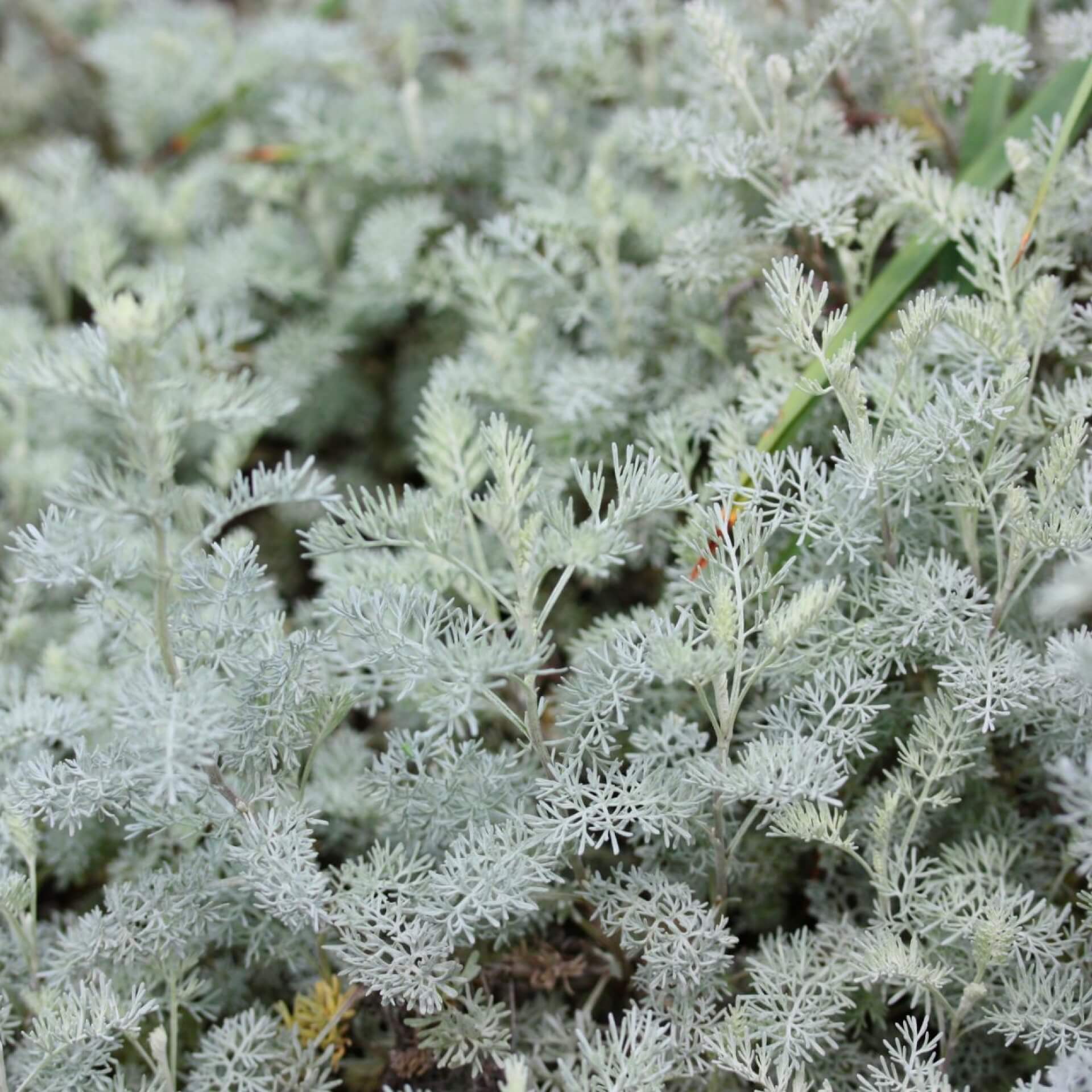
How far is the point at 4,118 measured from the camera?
5.56ft

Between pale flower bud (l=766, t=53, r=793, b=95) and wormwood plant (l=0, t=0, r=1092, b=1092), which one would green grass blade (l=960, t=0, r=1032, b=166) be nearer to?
wormwood plant (l=0, t=0, r=1092, b=1092)

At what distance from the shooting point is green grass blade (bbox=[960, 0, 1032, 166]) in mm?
1067

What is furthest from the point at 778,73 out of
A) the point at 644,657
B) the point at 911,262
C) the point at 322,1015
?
the point at 322,1015

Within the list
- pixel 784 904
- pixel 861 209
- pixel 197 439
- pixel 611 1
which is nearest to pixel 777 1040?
pixel 784 904

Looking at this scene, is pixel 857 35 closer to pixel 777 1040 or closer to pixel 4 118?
pixel 777 1040

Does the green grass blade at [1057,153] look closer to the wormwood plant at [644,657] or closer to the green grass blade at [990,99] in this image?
the wormwood plant at [644,657]

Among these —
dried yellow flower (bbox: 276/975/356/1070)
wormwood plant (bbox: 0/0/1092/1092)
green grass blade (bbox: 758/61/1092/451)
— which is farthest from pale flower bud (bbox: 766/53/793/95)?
dried yellow flower (bbox: 276/975/356/1070)

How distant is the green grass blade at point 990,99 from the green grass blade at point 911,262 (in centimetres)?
2

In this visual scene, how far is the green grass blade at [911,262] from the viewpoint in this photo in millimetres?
888

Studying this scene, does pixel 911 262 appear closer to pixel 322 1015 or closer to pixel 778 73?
pixel 778 73

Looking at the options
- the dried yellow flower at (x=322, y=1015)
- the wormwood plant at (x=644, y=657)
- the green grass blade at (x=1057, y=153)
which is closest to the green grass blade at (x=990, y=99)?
the wormwood plant at (x=644, y=657)

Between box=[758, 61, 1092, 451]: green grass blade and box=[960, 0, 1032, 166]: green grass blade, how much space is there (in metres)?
0.02

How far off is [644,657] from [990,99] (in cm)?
72

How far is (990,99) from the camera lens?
107cm
